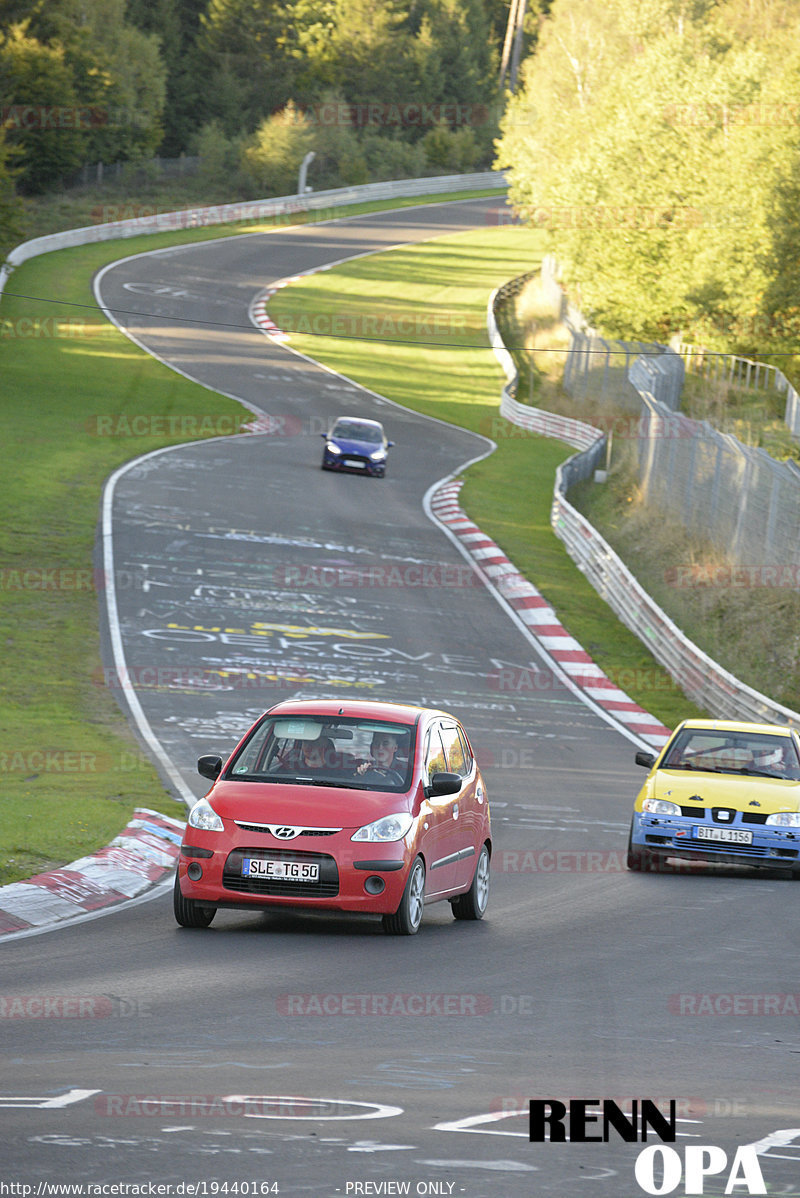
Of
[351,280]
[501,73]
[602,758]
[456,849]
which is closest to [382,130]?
[501,73]

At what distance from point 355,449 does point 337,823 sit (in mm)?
31979

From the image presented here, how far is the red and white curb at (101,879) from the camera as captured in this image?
1138 centimetres

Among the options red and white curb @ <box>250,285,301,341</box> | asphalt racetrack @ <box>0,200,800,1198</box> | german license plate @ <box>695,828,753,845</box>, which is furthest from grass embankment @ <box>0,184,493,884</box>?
red and white curb @ <box>250,285,301,341</box>

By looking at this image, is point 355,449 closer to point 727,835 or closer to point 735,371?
point 735,371

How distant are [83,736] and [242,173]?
8651 centimetres

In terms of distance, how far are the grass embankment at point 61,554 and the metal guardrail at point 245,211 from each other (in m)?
6.46

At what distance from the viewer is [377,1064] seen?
24.1 ft

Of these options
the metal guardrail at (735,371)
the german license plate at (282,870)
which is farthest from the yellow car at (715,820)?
the metal guardrail at (735,371)

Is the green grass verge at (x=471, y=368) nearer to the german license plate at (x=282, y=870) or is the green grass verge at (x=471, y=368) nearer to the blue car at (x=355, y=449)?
the blue car at (x=355, y=449)

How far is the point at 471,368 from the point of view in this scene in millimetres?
64062

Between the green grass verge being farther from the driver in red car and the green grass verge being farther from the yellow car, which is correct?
the driver in red car

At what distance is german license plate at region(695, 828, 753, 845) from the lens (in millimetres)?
15445

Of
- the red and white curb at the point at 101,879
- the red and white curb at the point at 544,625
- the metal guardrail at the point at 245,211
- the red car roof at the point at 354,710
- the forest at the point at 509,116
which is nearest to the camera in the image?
the red and white curb at the point at 101,879

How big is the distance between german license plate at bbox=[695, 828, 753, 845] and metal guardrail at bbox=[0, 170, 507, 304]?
166 feet
